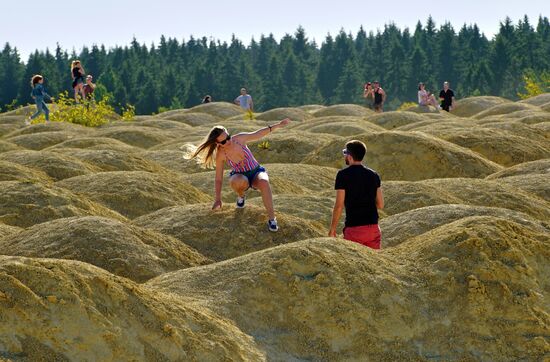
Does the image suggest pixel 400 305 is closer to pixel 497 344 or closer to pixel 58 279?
pixel 497 344

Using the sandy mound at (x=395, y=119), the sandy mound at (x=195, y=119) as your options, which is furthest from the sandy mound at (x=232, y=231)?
the sandy mound at (x=195, y=119)

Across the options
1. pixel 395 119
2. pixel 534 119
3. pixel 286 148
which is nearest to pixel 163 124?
pixel 395 119

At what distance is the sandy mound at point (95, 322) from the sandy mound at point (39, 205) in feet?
27.7

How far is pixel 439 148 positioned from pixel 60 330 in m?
21.5

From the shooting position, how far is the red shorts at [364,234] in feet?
49.5

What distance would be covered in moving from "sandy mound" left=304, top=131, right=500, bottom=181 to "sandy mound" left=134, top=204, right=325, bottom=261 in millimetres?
12083

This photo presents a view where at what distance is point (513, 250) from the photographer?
15.2 m

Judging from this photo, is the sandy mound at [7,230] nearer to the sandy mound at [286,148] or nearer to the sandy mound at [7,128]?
the sandy mound at [286,148]

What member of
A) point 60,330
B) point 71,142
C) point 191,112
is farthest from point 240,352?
Answer: point 191,112

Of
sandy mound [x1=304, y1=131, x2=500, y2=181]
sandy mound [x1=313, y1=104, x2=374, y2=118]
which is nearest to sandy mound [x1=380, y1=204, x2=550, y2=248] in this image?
sandy mound [x1=304, y1=131, x2=500, y2=181]

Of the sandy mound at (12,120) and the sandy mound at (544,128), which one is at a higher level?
the sandy mound at (544,128)

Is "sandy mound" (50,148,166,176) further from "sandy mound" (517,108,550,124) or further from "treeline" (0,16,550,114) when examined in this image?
"treeline" (0,16,550,114)

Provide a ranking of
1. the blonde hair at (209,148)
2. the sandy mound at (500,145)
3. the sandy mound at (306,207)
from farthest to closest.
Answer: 1. the sandy mound at (500,145)
2. the sandy mound at (306,207)
3. the blonde hair at (209,148)

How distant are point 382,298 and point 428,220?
550 cm
